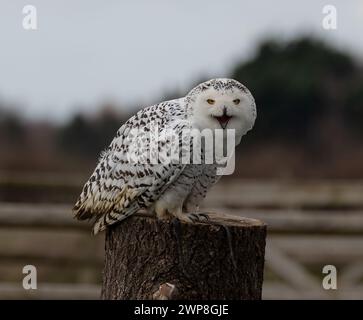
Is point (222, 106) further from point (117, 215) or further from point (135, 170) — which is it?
point (117, 215)

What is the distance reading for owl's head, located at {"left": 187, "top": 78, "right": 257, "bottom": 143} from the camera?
477cm

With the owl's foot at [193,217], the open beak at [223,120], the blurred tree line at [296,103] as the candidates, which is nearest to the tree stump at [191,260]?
the owl's foot at [193,217]

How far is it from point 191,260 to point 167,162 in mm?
472

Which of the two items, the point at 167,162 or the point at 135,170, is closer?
the point at 167,162

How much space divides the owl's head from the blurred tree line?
1752cm

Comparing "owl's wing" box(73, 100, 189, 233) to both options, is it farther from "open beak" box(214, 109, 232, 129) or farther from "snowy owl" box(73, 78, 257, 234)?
"open beak" box(214, 109, 232, 129)

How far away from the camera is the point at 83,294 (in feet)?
27.8

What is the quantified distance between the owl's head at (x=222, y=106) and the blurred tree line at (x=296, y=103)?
1752 cm

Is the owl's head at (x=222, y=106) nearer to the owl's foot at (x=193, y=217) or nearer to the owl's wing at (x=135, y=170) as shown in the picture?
the owl's wing at (x=135, y=170)

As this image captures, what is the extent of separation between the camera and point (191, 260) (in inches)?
189

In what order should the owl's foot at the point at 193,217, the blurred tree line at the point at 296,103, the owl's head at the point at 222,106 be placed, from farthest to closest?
1. the blurred tree line at the point at 296,103
2. the owl's foot at the point at 193,217
3. the owl's head at the point at 222,106

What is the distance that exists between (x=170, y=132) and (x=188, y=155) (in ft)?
0.49

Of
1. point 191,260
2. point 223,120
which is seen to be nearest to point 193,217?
point 191,260

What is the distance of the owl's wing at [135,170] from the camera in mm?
4941
